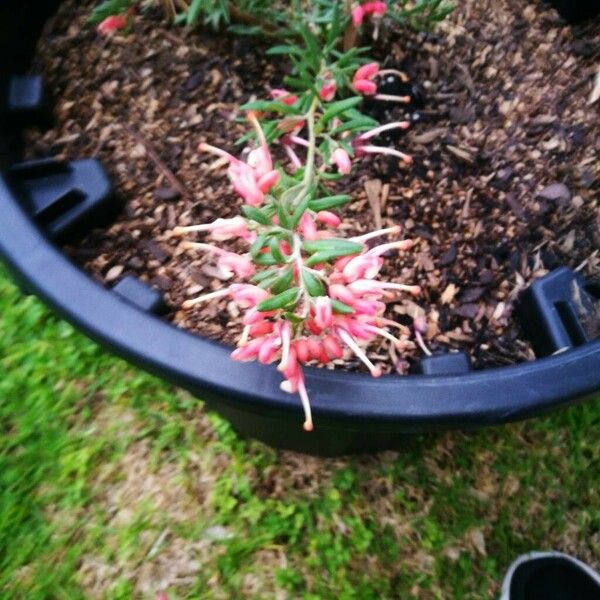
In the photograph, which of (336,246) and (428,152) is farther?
(428,152)

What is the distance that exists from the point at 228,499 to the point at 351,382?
1.99 feet

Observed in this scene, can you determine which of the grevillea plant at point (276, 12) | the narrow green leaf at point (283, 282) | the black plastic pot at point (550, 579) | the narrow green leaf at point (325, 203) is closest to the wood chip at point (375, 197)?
the grevillea plant at point (276, 12)

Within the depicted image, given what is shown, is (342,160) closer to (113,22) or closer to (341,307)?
(341,307)

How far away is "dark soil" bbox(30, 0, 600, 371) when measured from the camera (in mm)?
1132

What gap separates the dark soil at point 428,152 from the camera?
1.13 meters

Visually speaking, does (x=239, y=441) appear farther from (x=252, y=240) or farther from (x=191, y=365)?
(x=252, y=240)

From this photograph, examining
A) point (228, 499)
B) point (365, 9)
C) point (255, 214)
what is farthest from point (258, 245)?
point (228, 499)

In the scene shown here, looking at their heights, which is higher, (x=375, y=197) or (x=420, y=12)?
(x=420, y=12)

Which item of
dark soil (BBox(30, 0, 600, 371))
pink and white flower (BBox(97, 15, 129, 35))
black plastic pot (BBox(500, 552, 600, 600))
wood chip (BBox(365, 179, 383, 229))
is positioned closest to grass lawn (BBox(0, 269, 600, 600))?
black plastic pot (BBox(500, 552, 600, 600))

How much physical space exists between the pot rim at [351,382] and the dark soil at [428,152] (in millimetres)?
268

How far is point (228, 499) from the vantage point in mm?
1319

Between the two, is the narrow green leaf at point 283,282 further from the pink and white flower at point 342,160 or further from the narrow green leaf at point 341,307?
the pink and white flower at point 342,160

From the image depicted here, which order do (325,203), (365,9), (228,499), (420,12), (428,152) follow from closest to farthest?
(325,203) < (365,9) < (420,12) < (428,152) < (228,499)

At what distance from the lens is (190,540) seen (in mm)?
1307
